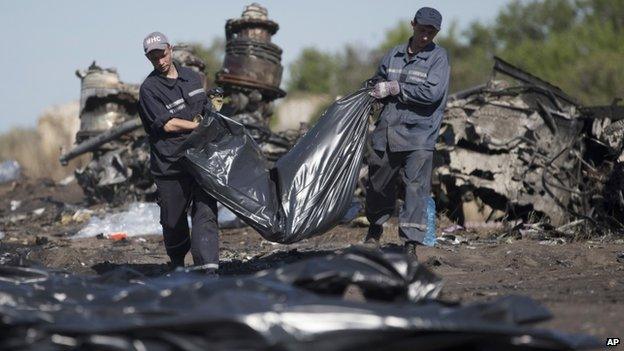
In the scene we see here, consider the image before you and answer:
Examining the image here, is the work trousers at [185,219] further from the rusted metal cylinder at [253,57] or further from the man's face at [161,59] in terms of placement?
the rusted metal cylinder at [253,57]

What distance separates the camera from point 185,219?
298 inches

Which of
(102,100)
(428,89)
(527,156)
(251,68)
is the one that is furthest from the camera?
(102,100)

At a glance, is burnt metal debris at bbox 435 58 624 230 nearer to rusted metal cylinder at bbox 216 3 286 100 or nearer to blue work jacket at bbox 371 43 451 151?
rusted metal cylinder at bbox 216 3 286 100

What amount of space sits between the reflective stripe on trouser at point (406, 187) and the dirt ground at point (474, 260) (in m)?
0.47

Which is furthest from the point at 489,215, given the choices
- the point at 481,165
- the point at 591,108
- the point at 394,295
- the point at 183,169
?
the point at 394,295

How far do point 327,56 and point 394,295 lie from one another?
39.1 meters

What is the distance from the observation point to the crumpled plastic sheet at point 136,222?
12219mm

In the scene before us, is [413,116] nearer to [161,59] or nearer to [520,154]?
[161,59]

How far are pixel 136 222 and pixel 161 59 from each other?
5665mm

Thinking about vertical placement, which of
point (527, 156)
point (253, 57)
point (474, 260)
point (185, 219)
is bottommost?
point (474, 260)

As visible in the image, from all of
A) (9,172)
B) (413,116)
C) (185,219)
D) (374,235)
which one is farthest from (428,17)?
(9,172)

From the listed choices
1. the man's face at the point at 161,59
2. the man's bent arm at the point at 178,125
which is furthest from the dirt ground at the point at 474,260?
the man's face at the point at 161,59

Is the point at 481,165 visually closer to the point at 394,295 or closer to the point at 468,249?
the point at 468,249

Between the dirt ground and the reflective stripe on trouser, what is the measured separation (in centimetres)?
47
